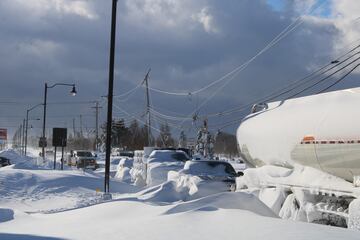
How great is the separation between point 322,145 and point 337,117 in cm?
71

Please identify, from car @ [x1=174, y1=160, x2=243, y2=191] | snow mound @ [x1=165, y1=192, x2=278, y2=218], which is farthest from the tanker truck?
car @ [x1=174, y1=160, x2=243, y2=191]

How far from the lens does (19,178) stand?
26.4 m

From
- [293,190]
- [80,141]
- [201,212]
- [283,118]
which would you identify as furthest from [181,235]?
[80,141]

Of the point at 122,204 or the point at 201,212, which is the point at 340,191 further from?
the point at 122,204

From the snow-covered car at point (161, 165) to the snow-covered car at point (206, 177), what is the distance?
4.38 metres

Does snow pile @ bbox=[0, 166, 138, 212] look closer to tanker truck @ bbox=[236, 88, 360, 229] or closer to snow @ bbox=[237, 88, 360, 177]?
snow @ bbox=[237, 88, 360, 177]

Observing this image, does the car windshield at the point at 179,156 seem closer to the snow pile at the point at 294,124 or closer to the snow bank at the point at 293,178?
the snow pile at the point at 294,124

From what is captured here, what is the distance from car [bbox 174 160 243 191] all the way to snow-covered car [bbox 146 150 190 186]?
4.27 metres

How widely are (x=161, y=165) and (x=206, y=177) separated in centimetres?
705

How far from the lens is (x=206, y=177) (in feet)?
63.7

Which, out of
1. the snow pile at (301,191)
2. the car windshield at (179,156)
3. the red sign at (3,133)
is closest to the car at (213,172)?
the snow pile at (301,191)

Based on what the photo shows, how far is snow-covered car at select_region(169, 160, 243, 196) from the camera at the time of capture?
17.8 metres

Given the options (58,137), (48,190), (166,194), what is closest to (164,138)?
(58,137)

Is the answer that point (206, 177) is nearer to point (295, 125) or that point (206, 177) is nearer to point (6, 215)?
point (295, 125)
